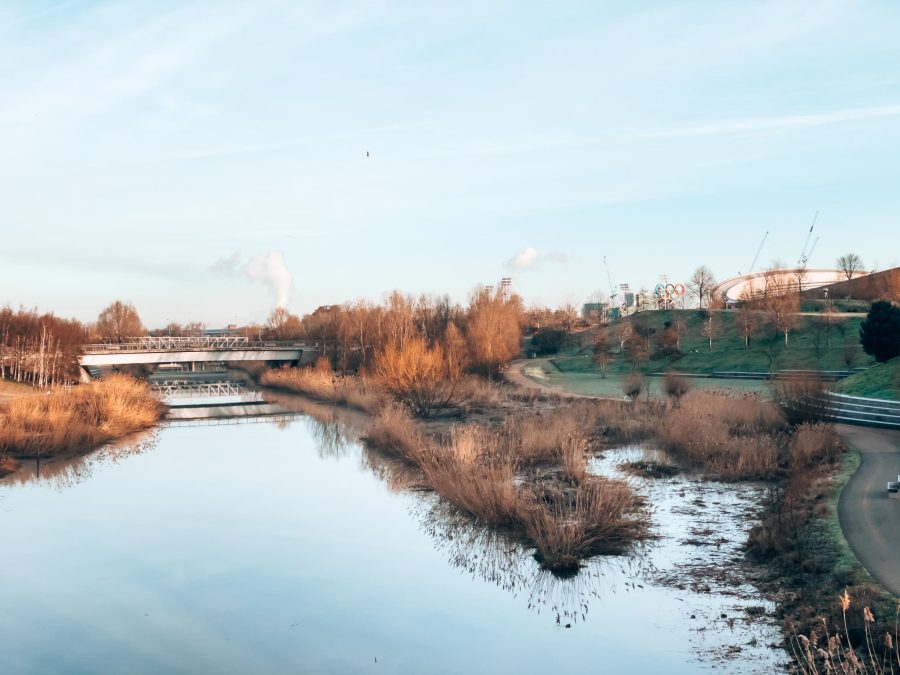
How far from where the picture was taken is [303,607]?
12172 millimetres

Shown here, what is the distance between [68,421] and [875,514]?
26.3 metres

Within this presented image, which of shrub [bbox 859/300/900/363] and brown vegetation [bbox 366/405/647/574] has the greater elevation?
shrub [bbox 859/300/900/363]

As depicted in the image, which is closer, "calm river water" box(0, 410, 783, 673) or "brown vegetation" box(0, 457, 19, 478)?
"calm river water" box(0, 410, 783, 673)

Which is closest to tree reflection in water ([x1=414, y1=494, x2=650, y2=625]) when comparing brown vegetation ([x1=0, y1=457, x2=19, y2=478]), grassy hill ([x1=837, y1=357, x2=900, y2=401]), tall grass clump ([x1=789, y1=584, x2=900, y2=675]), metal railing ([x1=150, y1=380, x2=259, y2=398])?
tall grass clump ([x1=789, y1=584, x2=900, y2=675])

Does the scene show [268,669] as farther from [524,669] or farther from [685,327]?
[685,327]

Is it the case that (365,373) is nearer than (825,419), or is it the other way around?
(825,419)

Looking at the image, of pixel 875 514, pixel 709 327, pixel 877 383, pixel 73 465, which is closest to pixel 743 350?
pixel 709 327

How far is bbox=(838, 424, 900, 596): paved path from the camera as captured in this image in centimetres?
1100

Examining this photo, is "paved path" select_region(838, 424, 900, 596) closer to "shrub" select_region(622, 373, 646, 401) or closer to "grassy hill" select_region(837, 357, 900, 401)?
"grassy hill" select_region(837, 357, 900, 401)

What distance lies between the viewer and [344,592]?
12867mm

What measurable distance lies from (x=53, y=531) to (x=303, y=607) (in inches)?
320

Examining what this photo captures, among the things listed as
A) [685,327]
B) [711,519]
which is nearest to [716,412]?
[711,519]

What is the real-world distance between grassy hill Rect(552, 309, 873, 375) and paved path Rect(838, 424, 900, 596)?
3061 centimetres

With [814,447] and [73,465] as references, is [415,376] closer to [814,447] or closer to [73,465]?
[73,465]
